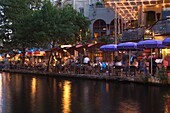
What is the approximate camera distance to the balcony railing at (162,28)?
35.6m

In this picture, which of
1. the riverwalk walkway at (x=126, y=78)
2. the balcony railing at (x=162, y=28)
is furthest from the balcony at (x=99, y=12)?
the balcony railing at (x=162, y=28)

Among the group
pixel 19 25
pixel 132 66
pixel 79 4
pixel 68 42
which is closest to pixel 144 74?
pixel 132 66

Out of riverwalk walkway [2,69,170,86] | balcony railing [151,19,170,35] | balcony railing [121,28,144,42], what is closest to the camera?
riverwalk walkway [2,69,170,86]

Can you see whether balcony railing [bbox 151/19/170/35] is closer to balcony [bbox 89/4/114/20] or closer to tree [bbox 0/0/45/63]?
tree [bbox 0/0/45/63]

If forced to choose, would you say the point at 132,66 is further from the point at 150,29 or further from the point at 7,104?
the point at 7,104

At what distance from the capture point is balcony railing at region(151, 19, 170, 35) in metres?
35.6

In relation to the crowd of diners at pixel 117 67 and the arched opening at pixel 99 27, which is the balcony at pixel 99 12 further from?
the crowd of diners at pixel 117 67

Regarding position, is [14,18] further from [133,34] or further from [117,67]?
[117,67]

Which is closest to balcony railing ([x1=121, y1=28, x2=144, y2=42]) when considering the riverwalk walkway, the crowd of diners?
the crowd of diners

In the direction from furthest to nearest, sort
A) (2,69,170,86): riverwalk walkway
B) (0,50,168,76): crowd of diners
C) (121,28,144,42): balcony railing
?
(121,28,144,42): balcony railing → (0,50,168,76): crowd of diners → (2,69,170,86): riverwalk walkway

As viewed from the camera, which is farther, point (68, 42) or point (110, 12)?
point (110, 12)

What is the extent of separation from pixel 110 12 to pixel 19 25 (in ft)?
65.6

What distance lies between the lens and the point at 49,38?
46.4 m

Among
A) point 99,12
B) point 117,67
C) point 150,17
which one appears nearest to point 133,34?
point 150,17
